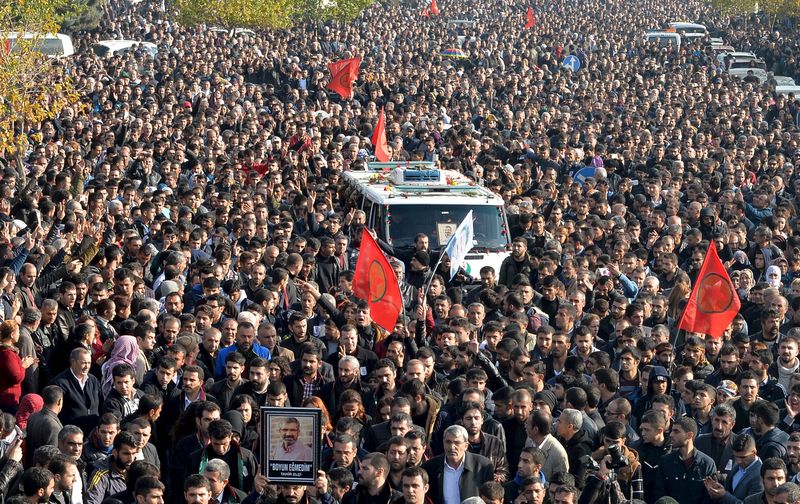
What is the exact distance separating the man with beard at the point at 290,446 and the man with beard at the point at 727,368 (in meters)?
5.09

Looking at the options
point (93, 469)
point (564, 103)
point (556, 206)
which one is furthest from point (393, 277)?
point (564, 103)

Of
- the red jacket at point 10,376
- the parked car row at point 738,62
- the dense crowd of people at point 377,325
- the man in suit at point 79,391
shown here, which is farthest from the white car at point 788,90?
the red jacket at point 10,376

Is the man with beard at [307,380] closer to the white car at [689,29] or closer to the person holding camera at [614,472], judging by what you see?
the person holding camera at [614,472]

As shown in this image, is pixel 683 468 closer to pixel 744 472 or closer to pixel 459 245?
pixel 744 472

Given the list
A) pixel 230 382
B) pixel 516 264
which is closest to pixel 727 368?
pixel 230 382

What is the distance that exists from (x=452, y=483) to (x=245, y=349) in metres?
3.21

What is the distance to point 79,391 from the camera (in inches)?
447

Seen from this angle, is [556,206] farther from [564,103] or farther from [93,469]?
[564,103]

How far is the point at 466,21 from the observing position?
202 feet

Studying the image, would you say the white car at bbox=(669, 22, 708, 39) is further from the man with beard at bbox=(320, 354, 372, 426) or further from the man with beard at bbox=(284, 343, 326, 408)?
the man with beard at bbox=(320, 354, 372, 426)

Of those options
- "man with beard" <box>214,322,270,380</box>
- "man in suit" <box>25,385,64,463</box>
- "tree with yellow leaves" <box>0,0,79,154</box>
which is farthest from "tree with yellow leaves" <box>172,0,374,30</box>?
"man in suit" <box>25,385,64,463</box>

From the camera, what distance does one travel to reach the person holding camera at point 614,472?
373 inches

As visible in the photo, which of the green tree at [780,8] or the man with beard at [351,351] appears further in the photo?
the green tree at [780,8]

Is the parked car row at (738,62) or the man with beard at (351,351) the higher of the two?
the man with beard at (351,351)
